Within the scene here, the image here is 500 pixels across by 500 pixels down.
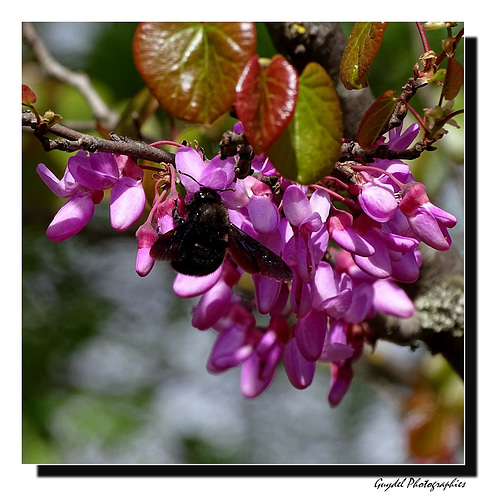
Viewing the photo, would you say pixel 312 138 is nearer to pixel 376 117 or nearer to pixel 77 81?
pixel 376 117

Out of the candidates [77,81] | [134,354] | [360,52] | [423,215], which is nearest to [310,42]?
[360,52]

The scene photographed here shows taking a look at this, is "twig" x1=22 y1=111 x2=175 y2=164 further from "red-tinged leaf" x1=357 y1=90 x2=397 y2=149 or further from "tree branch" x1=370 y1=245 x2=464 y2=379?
"tree branch" x1=370 y1=245 x2=464 y2=379

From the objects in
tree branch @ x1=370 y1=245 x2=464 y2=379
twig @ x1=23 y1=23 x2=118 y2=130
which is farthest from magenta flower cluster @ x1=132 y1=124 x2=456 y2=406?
twig @ x1=23 y1=23 x2=118 y2=130

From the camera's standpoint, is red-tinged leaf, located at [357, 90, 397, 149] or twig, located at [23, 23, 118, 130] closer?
red-tinged leaf, located at [357, 90, 397, 149]

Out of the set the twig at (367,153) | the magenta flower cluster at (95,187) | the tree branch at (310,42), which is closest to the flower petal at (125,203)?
the magenta flower cluster at (95,187)

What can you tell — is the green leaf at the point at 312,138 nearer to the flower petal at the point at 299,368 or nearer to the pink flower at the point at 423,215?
the pink flower at the point at 423,215

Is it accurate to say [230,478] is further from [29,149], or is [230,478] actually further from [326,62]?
[29,149]
